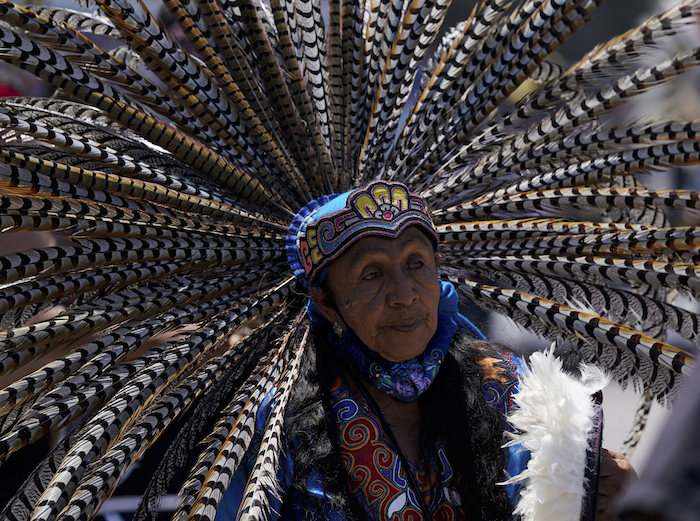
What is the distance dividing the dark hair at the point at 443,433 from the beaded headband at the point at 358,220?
1.03ft

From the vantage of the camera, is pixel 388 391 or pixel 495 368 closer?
pixel 388 391

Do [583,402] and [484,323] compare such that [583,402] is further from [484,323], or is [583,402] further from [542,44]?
[542,44]

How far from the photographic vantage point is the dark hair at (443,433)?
2084 mm

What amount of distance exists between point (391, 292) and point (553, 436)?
608 mm

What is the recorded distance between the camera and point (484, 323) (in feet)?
9.59

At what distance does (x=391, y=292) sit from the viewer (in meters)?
2.21

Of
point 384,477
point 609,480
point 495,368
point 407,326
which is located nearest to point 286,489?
point 384,477

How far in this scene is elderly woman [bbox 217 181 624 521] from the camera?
2.11 meters

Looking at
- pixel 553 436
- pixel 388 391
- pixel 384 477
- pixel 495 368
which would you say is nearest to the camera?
pixel 553 436

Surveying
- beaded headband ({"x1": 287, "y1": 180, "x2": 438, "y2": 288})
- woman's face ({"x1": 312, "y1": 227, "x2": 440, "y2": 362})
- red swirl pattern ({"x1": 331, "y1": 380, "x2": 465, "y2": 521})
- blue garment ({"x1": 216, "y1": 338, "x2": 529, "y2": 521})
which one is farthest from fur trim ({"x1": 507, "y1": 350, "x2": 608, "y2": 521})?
beaded headband ({"x1": 287, "y1": 180, "x2": 438, "y2": 288})

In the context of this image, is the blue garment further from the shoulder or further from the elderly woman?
the shoulder

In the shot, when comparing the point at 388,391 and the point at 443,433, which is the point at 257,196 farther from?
the point at 443,433

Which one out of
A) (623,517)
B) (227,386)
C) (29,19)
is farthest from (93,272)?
(623,517)

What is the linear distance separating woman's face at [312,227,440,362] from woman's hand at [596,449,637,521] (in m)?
0.59
